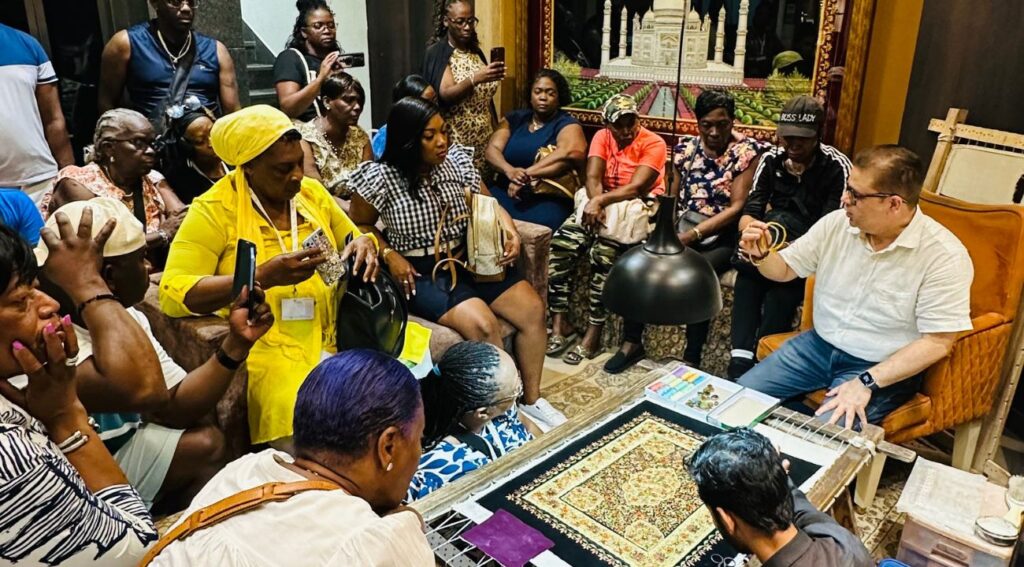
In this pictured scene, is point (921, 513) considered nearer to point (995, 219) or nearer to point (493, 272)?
point (995, 219)

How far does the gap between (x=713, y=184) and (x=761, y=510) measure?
96.0 inches

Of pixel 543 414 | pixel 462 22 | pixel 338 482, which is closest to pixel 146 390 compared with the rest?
pixel 338 482

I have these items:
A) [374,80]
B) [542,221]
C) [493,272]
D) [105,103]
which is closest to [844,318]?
[493,272]

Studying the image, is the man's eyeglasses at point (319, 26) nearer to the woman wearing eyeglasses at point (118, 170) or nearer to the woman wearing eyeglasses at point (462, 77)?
the woman wearing eyeglasses at point (462, 77)

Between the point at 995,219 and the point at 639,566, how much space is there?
1947 mm

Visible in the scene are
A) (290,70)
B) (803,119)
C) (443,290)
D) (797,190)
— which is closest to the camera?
(443,290)

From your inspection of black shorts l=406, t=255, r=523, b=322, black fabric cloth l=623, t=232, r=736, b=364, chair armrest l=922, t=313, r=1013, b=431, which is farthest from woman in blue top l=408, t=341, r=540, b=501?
black fabric cloth l=623, t=232, r=736, b=364

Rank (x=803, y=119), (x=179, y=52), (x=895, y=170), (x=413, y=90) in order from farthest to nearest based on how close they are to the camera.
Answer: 1. (x=413, y=90)
2. (x=179, y=52)
3. (x=803, y=119)
4. (x=895, y=170)

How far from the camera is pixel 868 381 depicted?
95.8 inches

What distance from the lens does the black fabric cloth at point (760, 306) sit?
3.28m

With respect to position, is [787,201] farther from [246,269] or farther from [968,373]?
[246,269]

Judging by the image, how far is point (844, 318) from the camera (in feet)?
8.75

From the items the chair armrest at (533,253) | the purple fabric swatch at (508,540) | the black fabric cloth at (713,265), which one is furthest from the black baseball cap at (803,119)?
the purple fabric swatch at (508,540)

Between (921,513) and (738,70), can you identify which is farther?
(738,70)
